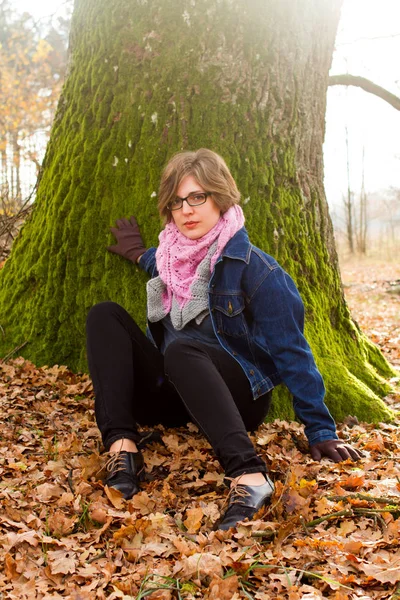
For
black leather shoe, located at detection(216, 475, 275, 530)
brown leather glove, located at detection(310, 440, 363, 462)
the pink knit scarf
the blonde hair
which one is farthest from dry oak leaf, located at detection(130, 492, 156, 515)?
the blonde hair

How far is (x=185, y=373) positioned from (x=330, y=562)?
0.98 metres

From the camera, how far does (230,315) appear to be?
2814 millimetres

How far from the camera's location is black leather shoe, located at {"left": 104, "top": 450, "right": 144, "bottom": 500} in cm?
245

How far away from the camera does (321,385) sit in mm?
2734

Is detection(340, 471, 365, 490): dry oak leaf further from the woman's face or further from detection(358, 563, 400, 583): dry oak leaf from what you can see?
the woman's face

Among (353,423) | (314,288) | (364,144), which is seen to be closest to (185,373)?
(353,423)

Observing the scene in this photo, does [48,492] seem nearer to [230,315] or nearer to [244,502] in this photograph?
[244,502]

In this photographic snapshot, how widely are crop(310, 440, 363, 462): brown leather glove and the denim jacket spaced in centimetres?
3

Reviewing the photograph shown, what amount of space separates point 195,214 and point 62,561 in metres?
1.74

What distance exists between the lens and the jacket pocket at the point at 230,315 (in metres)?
2.81

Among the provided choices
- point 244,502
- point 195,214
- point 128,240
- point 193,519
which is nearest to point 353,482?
point 244,502

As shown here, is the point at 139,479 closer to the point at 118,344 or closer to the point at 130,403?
the point at 130,403

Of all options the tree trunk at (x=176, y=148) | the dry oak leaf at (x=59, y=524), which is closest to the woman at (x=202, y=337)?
the dry oak leaf at (x=59, y=524)

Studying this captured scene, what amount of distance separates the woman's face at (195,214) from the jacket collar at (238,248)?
0.50 feet
